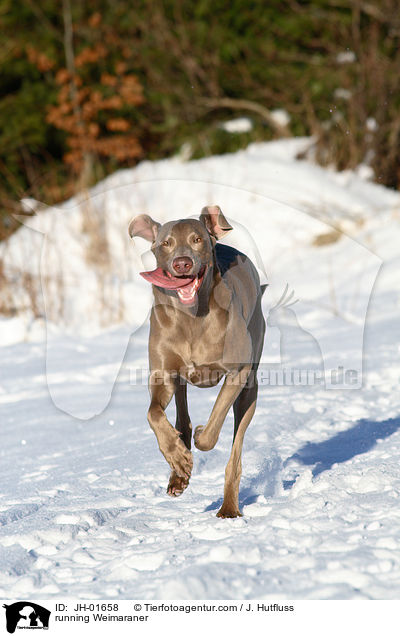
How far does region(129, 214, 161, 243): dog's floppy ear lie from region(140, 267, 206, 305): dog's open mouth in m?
0.19

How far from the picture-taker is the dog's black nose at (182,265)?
3.04 m

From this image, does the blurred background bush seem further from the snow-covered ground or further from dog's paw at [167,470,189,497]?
dog's paw at [167,470,189,497]

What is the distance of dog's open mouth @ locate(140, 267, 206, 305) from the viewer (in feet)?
9.99

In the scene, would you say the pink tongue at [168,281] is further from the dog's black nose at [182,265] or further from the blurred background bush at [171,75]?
the blurred background bush at [171,75]

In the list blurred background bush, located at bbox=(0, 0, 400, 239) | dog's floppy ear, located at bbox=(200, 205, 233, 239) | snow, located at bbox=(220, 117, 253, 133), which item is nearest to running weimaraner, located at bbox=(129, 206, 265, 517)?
dog's floppy ear, located at bbox=(200, 205, 233, 239)

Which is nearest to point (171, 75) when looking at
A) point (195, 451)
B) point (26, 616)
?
point (195, 451)

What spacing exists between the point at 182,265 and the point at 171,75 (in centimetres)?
1186

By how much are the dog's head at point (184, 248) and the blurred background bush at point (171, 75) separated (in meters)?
10.1

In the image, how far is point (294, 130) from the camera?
46.0ft

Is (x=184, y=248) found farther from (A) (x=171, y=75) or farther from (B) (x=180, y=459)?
(A) (x=171, y=75)

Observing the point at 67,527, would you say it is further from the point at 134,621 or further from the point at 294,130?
the point at 294,130

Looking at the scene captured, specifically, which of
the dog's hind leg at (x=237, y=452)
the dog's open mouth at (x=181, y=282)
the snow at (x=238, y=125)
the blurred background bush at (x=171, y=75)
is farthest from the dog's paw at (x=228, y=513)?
→ the snow at (x=238, y=125)

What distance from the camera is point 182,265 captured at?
3037mm

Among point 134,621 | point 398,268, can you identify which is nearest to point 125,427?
point 134,621
